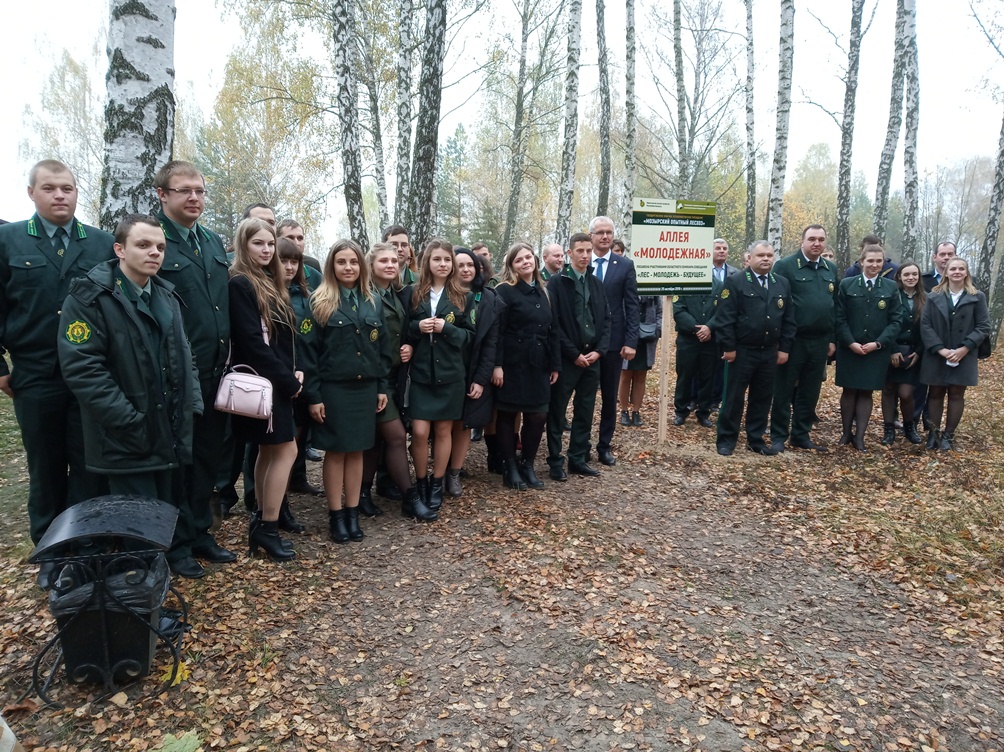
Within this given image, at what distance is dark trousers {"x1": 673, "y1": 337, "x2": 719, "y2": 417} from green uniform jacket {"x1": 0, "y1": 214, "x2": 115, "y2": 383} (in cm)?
714

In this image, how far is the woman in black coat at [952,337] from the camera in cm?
752

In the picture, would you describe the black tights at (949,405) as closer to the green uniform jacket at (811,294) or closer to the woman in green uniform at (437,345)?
the green uniform jacket at (811,294)

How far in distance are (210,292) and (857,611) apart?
483 centimetres

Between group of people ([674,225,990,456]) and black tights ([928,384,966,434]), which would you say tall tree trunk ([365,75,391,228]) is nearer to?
group of people ([674,225,990,456])

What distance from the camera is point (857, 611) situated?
431cm

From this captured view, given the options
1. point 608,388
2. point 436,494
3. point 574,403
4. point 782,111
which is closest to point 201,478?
point 436,494

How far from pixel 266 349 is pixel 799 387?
641 cm

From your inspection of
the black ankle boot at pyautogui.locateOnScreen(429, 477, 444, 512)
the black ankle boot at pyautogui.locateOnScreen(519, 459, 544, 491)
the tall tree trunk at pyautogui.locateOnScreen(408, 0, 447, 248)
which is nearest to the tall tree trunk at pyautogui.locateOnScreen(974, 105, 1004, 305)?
the tall tree trunk at pyautogui.locateOnScreen(408, 0, 447, 248)

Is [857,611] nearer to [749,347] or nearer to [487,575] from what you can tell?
[487,575]

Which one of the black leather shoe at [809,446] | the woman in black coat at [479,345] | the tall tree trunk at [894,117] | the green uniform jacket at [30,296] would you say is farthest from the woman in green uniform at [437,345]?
the tall tree trunk at [894,117]

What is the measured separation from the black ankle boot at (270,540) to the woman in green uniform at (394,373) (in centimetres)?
105

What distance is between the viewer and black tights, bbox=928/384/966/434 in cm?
766

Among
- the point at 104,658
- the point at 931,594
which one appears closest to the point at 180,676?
the point at 104,658

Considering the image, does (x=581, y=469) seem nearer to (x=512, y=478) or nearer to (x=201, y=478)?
(x=512, y=478)
